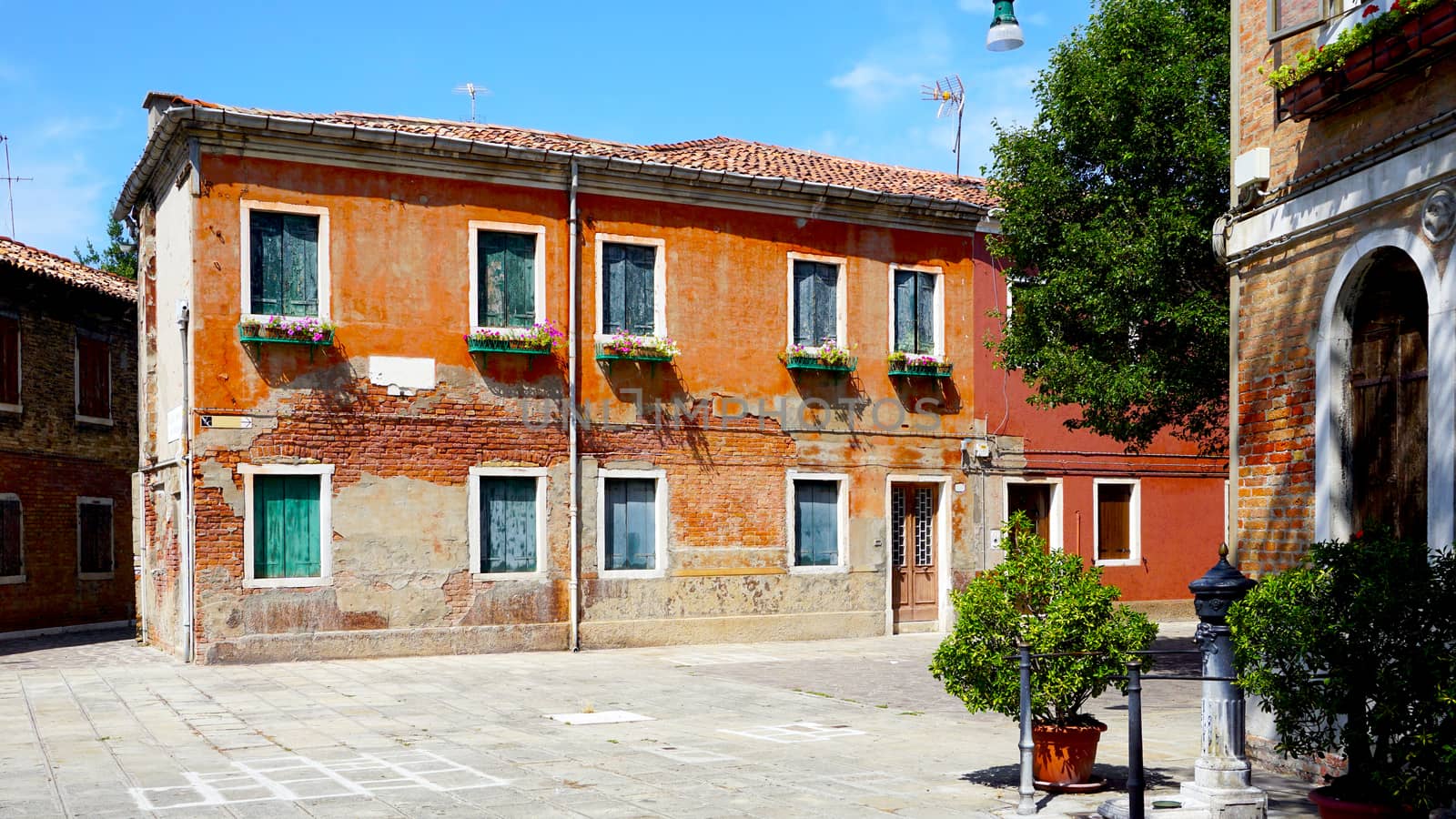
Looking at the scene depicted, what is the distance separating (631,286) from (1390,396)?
12.1 meters

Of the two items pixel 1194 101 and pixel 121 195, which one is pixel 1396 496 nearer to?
pixel 1194 101

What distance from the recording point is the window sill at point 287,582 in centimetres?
1617

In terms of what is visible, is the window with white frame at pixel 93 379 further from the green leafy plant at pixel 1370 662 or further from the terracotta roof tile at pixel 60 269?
the green leafy plant at pixel 1370 662

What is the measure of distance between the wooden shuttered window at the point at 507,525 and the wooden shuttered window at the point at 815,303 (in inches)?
192

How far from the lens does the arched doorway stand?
26.0 ft

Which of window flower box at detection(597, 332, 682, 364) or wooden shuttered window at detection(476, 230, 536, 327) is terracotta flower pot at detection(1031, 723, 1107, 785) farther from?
wooden shuttered window at detection(476, 230, 536, 327)

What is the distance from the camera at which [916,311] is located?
2092 cm

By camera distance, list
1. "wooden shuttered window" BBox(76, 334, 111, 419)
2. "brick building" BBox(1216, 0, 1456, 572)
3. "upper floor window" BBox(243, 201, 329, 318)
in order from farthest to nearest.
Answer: "wooden shuttered window" BBox(76, 334, 111, 419)
"upper floor window" BBox(243, 201, 329, 318)
"brick building" BBox(1216, 0, 1456, 572)

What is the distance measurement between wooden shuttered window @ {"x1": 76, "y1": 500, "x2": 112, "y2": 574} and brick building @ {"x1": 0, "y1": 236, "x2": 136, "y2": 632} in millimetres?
22

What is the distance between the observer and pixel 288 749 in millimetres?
10031

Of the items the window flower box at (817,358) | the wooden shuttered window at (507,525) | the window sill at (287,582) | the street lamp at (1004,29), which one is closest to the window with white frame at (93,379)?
the window sill at (287,582)

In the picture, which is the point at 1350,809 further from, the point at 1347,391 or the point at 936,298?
the point at 936,298

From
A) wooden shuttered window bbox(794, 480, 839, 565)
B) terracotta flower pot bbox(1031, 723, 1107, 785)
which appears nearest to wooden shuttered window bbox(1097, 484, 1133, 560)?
wooden shuttered window bbox(794, 480, 839, 565)

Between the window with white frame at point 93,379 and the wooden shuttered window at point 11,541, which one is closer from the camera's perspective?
the wooden shuttered window at point 11,541
